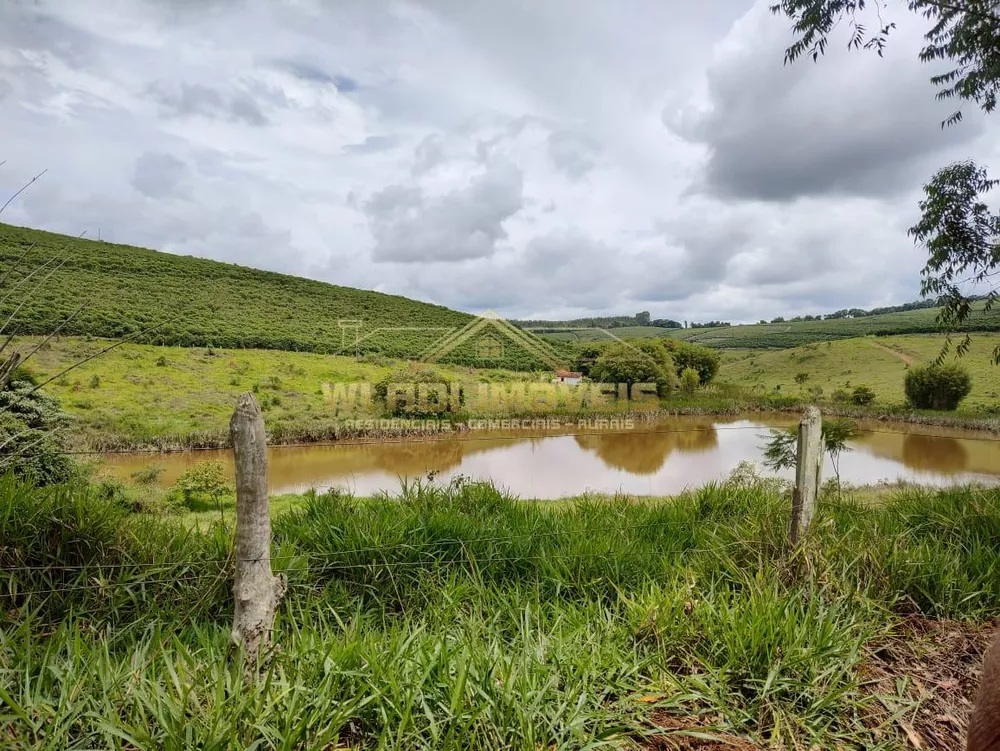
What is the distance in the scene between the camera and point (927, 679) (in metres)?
2.18

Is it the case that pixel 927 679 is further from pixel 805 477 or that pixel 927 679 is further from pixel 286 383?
pixel 286 383

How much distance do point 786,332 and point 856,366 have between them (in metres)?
15.6

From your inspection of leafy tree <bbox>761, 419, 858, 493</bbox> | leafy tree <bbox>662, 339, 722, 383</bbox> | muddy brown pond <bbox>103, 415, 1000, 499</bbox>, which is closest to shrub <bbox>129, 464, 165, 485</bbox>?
muddy brown pond <bbox>103, 415, 1000, 499</bbox>

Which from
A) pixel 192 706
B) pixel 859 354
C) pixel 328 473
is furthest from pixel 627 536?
pixel 859 354

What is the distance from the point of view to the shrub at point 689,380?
774 inches

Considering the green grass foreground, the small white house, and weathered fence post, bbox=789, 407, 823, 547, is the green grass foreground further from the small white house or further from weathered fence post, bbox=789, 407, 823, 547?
the small white house

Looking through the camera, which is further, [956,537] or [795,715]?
[956,537]

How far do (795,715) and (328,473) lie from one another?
9.32 metres

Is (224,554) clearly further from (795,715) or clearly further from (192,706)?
(795,715)

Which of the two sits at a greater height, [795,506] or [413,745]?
[795,506]

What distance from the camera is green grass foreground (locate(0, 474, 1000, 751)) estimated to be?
163 cm

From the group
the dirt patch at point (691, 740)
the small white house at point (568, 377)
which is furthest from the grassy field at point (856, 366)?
the dirt patch at point (691, 740)

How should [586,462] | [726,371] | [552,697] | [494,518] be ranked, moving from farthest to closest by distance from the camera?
[726,371], [586,462], [494,518], [552,697]

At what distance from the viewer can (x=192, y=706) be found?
1.61m
